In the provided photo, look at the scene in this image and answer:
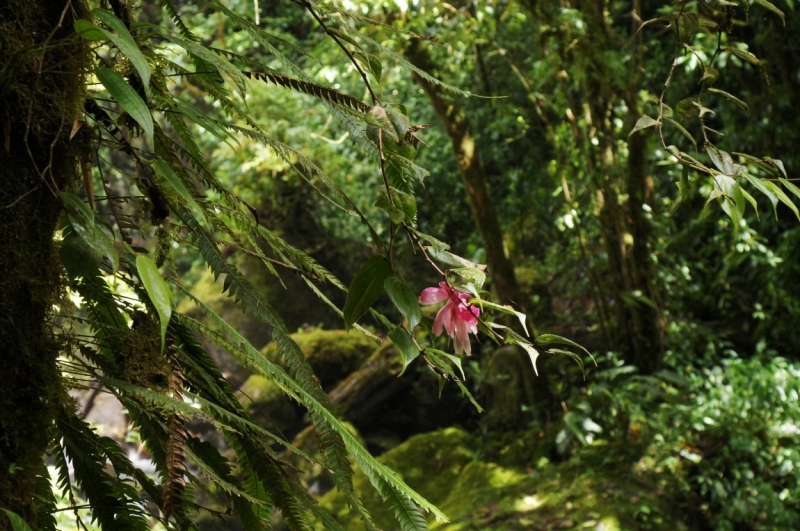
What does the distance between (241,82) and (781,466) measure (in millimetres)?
3110

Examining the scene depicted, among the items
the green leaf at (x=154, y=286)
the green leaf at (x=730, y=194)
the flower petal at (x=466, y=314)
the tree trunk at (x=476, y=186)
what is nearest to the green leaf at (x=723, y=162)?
the green leaf at (x=730, y=194)

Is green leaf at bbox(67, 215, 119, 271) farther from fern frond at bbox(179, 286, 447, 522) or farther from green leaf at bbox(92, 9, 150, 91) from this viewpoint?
fern frond at bbox(179, 286, 447, 522)

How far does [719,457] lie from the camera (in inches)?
123

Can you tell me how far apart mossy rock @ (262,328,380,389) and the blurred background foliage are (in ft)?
1.03

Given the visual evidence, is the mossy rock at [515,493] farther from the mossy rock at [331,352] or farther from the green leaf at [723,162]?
the green leaf at [723,162]

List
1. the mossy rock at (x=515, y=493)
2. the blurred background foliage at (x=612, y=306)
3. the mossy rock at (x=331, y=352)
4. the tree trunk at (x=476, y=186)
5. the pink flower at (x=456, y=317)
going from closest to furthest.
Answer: the pink flower at (x=456, y=317) < the mossy rock at (x=515, y=493) < the blurred background foliage at (x=612, y=306) < the tree trunk at (x=476, y=186) < the mossy rock at (x=331, y=352)

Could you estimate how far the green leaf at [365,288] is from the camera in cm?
55

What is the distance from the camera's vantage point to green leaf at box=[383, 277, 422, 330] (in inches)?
21.0

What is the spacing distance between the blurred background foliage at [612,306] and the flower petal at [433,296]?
177cm

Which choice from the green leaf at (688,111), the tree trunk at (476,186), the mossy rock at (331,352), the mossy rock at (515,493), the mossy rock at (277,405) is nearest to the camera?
the green leaf at (688,111)

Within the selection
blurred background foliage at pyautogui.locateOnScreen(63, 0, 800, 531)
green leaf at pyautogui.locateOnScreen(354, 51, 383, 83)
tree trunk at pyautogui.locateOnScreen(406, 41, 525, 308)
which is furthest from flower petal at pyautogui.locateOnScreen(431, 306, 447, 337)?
tree trunk at pyautogui.locateOnScreen(406, 41, 525, 308)

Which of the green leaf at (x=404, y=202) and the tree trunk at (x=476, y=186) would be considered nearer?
the green leaf at (x=404, y=202)

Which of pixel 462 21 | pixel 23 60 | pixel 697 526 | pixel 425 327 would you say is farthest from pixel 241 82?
pixel 462 21

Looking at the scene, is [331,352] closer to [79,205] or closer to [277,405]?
[277,405]
